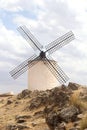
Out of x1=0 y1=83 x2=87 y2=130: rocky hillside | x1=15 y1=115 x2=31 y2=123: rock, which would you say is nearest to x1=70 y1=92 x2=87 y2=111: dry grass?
x1=0 y1=83 x2=87 y2=130: rocky hillside

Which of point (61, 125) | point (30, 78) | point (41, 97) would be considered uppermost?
point (30, 78)

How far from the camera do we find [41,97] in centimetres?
3825

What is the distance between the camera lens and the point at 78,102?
31.6 meters

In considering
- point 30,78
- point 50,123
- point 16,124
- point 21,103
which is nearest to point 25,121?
point 16,124

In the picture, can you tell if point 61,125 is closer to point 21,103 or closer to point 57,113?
point 57,113

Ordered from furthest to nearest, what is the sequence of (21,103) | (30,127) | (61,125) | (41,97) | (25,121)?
(21,103) < (41,97) < (25,121) < (30,127) < (61,125)

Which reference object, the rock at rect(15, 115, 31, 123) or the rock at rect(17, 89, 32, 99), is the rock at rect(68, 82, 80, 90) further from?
the rock at rect(15, 115, 31, 123)

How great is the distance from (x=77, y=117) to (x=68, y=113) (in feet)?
2.87

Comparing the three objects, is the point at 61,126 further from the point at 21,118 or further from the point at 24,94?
the point at 24,94

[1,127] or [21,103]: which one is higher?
[21,103]

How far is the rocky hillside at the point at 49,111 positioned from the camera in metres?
30.0

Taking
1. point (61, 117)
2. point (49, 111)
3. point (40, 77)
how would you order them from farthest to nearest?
point (40, 77) → point (49, 111) → point (61, 117)

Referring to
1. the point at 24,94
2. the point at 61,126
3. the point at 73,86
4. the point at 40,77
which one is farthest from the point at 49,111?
the point at 40,77

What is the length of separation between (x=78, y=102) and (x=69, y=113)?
148 centimetres
